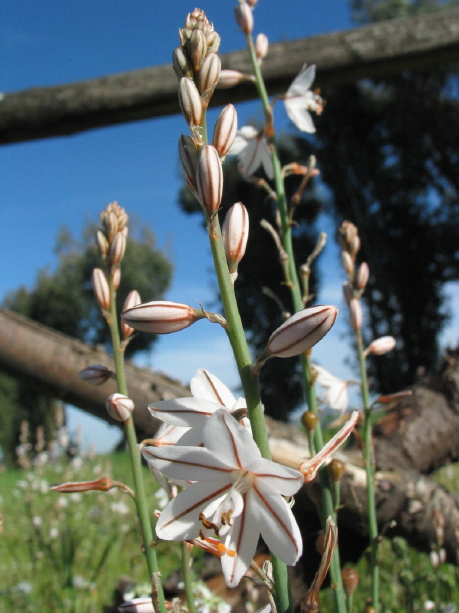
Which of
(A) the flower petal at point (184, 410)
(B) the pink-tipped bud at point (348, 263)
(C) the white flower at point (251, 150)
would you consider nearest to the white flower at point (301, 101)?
(C) the white flower at point (251, 150)

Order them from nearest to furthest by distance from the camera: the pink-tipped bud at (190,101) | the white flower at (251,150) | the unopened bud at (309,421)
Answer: the pink-tipped bud at (190,101)
the unopened bud at (309,421)
the white flower at (251,150)

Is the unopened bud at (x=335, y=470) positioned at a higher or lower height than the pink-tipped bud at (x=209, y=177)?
lower

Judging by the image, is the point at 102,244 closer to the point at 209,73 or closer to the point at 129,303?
the point at 129,303

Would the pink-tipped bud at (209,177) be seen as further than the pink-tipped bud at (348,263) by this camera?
No

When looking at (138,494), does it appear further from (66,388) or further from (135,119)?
(135,119)

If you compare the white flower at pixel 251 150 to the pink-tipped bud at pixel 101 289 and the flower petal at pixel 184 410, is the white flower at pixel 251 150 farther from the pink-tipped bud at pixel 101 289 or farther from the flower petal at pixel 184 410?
the flower petal at pixel 184 410

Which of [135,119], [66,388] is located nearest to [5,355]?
[66,388]

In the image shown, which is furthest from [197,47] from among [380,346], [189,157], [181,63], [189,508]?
[380,346]
